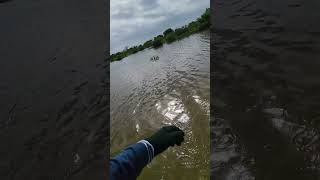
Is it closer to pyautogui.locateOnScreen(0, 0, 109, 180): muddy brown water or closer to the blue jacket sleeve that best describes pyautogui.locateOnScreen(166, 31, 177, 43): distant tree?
the blue jacket sleeve

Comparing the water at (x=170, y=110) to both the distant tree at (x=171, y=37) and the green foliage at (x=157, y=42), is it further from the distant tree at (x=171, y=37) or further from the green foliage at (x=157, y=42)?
the green foliage at (x=157, y=42)

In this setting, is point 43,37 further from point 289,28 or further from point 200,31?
point 200,31

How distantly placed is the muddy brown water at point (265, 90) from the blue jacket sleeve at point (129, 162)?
58cm

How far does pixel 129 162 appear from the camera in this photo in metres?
1.09

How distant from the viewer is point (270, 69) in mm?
504

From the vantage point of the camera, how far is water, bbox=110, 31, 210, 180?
466 cm

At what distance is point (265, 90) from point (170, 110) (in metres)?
6.14

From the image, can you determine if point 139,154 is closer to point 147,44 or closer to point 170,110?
point 170,110

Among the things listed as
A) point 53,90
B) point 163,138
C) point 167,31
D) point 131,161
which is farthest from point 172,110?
point 167,31

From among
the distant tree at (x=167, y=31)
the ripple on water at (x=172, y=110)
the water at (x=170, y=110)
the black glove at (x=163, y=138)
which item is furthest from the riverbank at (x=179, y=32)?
the black glove at (x=163, y=138)

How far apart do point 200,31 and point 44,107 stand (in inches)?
590

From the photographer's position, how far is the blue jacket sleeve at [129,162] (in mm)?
1065

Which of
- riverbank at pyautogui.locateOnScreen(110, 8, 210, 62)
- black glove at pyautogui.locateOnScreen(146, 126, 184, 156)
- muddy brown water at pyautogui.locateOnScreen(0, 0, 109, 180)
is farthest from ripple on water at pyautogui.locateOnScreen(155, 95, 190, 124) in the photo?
riverbank at pyautogui.locateOnScreen(110, 8, 210, 62)

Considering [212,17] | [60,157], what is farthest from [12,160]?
[212,17]
